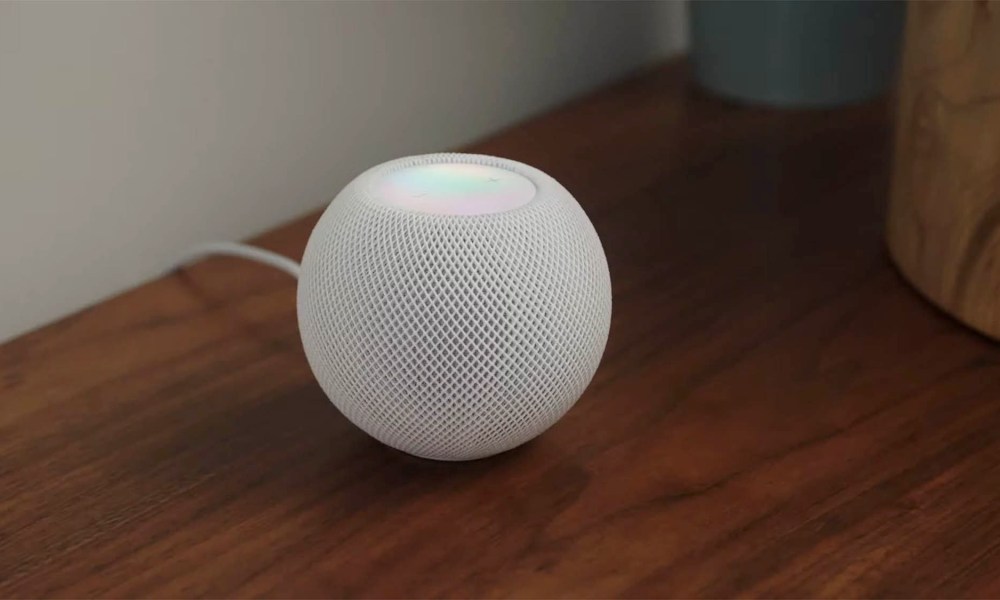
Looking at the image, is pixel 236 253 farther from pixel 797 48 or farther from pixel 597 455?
pixel 797 48

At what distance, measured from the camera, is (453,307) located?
1.28 feet

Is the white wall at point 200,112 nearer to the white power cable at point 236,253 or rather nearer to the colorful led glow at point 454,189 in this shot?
the white power cable at point 236,253

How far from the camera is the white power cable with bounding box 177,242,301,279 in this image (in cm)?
59

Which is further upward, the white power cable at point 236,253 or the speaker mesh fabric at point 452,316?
the speaker mesh fabric at point 452,316

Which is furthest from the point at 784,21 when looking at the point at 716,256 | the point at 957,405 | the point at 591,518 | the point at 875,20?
the point at 591,518

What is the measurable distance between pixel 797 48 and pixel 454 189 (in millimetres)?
439

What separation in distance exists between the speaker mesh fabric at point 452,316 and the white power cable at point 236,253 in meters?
0.16

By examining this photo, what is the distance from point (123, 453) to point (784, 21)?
1.77 ft

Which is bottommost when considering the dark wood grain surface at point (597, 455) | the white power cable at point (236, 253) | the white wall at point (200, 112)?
the dark wood grain surface at point (597, 455)

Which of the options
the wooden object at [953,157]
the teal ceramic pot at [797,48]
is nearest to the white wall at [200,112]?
the teal ceramic pot at [797,48]

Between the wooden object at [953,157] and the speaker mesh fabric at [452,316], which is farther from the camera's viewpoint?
the wooden object at [953,157]

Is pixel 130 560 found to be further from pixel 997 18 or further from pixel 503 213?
pixel 997 18

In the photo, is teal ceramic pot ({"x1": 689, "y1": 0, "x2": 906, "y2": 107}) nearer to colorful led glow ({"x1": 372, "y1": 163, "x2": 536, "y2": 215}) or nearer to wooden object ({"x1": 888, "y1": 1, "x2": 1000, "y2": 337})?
wooden object ({"x1": 888, "y1": 1, "x2": 1000, "y2": 337})

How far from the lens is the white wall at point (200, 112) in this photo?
54 centimetres
